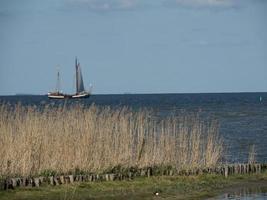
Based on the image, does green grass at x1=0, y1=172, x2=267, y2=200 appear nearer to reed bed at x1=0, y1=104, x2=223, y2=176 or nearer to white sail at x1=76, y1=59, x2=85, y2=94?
reed bed at x1=0, y1=104, x2=223, y2=176

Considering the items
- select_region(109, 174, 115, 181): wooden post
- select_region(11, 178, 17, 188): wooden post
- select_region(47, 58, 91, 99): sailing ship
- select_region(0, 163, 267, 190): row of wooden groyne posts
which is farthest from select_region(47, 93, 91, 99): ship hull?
select_region(11, 178, 17, 188): wooden post

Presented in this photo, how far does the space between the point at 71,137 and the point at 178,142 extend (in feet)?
12.3

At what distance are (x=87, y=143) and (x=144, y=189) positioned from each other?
2.35 m

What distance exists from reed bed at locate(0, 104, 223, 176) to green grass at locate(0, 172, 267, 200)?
0.95 meters

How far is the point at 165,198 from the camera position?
21.3m

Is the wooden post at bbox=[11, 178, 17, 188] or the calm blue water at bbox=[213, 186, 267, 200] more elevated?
the wooden post at bbox=[11, 178, 17, 188]

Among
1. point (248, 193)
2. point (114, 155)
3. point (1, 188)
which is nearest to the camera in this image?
point (1, 188)

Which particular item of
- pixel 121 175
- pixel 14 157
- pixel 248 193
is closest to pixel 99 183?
pixel 121 175

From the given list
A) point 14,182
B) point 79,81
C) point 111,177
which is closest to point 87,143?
point 111,177

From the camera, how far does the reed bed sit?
22.3 meters

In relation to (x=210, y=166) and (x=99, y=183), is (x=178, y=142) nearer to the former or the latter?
(x=210, y=166)

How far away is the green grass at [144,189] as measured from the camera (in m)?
20.8

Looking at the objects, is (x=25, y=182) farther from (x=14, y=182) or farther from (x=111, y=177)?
(x=111, y=177)

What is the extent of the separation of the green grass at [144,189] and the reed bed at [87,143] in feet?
3.11
